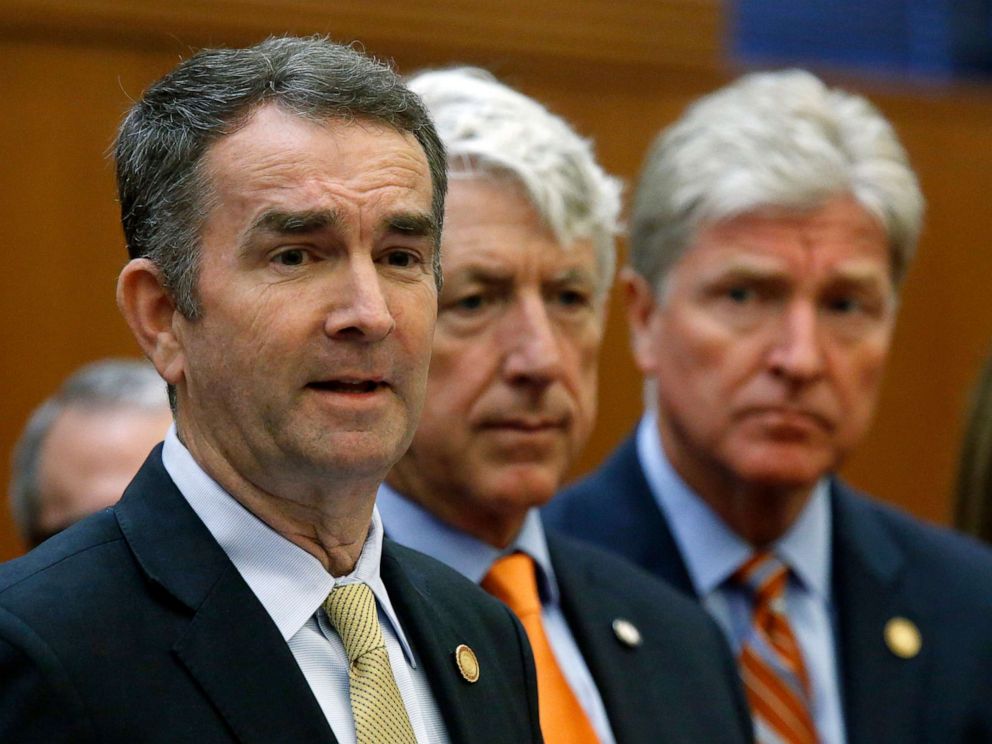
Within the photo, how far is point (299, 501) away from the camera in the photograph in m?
1.78

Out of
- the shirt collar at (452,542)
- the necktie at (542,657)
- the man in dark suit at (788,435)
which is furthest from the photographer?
the man in dark suit at (788,435)

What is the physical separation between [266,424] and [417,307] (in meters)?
0.22

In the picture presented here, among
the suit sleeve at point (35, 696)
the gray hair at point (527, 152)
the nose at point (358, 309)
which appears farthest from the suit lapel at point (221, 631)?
the gray hair at point (527, 152)

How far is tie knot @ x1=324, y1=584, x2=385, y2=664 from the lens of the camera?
1760mm

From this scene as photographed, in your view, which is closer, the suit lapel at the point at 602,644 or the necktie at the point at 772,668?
the suit lapel at the point at 602,644

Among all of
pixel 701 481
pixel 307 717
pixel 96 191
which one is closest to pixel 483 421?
pixel 701 481

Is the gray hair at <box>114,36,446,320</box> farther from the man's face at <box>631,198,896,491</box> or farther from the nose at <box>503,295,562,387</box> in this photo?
the man's face at <box>631,198,896,491</box>

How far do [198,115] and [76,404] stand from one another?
170 centimetres

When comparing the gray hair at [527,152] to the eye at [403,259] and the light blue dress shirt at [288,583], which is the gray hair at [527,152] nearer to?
the eye at [403,259]

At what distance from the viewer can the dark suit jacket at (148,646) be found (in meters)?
1.53

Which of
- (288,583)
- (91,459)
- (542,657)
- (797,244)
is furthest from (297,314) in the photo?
(797,244)

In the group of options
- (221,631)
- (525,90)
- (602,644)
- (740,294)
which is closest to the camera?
(221,631)

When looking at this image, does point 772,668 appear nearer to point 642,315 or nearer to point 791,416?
A: point 791,416

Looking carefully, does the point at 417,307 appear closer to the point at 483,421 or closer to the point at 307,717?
the point at 307,717
